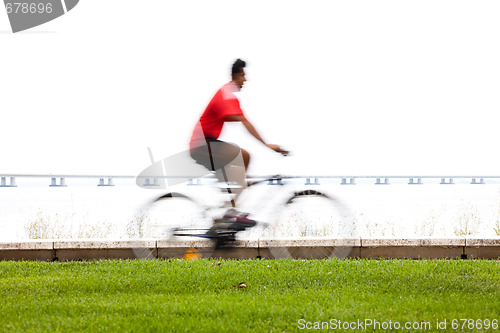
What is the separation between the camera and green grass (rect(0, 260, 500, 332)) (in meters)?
4.17

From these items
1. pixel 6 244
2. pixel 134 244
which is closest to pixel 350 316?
pixel 134 244

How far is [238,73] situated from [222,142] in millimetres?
869

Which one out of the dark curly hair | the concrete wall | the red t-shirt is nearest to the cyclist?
the red t-shirt

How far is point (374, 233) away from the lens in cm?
1072

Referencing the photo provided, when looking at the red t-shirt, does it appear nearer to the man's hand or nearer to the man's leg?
the man's leg

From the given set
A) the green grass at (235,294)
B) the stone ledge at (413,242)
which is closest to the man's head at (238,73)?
the green grass at (235,294)

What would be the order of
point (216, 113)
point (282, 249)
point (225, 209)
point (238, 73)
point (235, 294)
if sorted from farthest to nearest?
point (282, 249), point (225, 209), point (238, 73), point (216, 113), point (235, 294)

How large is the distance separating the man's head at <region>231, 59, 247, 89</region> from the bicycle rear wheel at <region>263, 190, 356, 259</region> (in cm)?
153

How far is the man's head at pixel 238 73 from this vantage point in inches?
246

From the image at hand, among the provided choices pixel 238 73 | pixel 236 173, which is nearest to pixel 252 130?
pixel 236 173

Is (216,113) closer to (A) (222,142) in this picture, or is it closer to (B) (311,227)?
(A) (222,142)

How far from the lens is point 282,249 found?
7160 mm

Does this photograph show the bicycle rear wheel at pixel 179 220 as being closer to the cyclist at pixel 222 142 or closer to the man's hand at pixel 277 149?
the cyclist at pixel 222 142

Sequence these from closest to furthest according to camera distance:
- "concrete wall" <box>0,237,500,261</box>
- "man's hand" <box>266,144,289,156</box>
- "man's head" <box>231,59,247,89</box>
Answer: "man's hand" <box>266,144,289,156</box> → "man's head" <box>231,59,247,89</box> → "concrete wall" <box>0,237,500,261</box>
